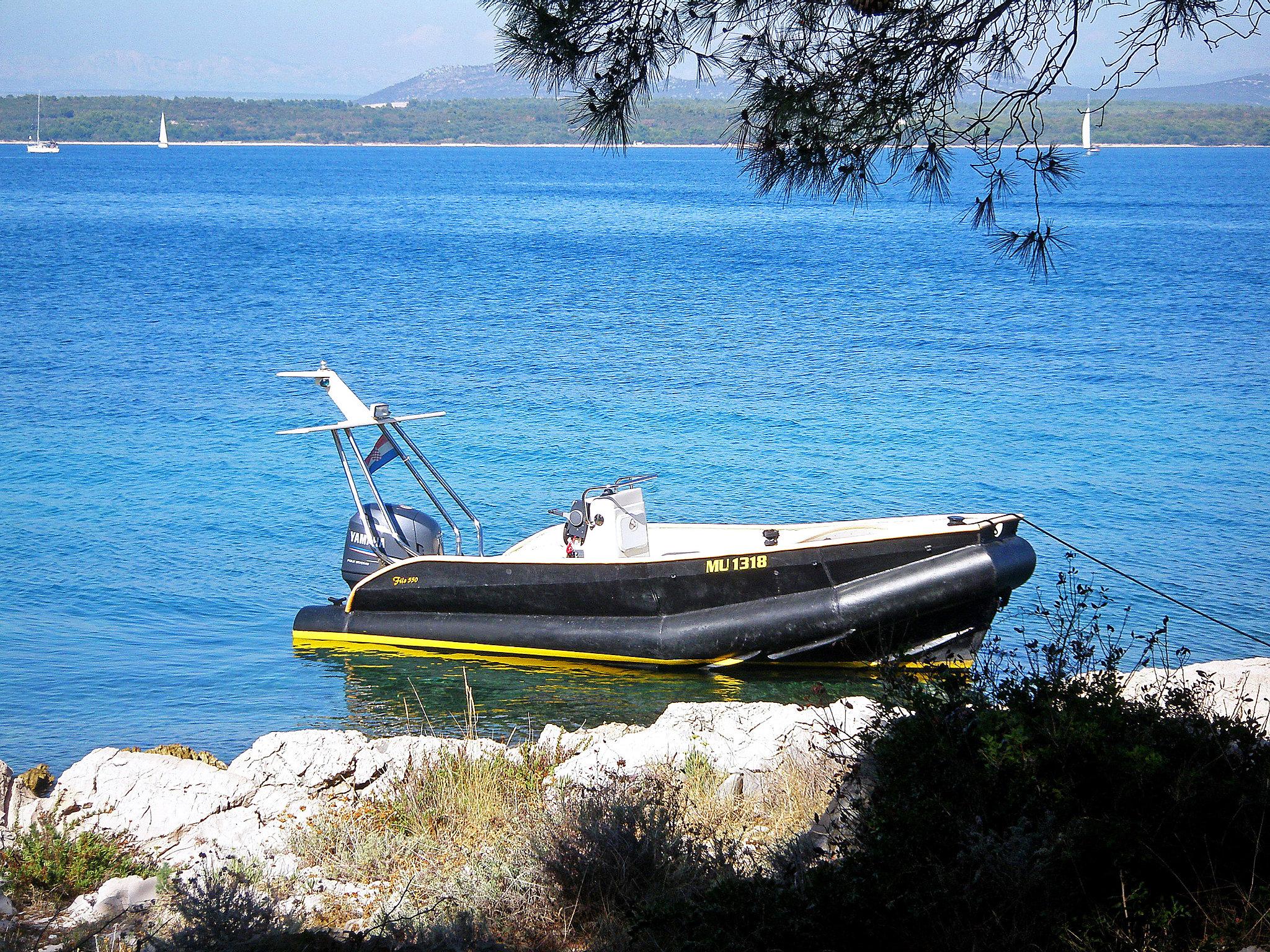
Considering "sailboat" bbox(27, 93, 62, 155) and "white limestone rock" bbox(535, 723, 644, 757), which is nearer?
"white limestone rock" bbox(535, 723, 644, 757)

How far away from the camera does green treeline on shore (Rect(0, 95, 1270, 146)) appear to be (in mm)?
136375

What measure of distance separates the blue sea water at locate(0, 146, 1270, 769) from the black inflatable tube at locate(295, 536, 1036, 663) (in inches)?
10.8

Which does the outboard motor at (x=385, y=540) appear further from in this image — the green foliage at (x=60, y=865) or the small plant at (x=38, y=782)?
the green foliage at (x=60, y=865)

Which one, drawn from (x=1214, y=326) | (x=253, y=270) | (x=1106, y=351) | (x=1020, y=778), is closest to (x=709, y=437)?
(x=1106, y=351)

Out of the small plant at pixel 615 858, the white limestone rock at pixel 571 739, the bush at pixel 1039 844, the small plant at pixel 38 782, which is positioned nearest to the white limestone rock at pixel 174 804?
the small plant at pixel 38 782

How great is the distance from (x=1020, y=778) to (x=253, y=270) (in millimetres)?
40482

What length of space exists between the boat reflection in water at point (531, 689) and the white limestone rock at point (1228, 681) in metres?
2.51

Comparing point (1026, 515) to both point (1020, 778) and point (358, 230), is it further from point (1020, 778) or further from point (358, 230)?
point (358, 230)

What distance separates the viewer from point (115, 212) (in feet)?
204

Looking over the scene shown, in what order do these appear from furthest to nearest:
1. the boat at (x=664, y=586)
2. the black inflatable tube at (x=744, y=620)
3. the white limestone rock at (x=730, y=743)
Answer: the boat at (x=664, y=586) → the black inflatable tube at (x=744, y=620) → the white limestone rock at (x=730, y=743)

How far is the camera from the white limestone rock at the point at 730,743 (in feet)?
17.3

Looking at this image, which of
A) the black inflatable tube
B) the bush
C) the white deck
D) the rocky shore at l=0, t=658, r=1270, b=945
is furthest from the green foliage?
the white deck

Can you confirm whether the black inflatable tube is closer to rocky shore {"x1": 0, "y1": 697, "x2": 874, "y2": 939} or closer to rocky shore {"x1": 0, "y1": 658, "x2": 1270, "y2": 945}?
rocky shore {"x1": 0, "y1": 658, "x2": 1270, "y2": 945}

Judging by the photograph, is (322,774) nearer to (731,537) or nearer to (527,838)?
(527,838)
